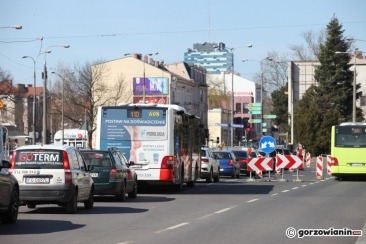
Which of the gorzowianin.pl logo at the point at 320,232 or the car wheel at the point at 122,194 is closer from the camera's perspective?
the gorzowianin.pl logo at the point at 320,232

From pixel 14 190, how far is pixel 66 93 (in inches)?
2889

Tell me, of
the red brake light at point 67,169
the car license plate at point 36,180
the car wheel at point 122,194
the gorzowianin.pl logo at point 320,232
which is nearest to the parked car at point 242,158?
the car wheel at point 122,194

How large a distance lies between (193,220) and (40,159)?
3885mm

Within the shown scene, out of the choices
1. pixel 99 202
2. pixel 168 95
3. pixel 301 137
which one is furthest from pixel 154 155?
pixel 168 95

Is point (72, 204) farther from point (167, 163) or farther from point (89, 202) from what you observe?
point (167, 163)

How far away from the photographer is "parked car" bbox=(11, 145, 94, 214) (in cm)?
1902

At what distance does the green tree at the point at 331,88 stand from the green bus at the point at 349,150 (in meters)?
46.5

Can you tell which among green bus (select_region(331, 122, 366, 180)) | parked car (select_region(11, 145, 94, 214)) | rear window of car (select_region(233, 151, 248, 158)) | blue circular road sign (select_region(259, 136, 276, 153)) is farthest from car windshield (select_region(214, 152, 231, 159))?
parked car (select_region(11, 145, 94, 214))

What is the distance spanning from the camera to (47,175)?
62.7 ft

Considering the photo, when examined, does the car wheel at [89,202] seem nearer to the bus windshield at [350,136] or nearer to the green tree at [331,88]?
the bus windshield at [350,136]

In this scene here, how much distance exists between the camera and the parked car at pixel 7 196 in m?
16.0

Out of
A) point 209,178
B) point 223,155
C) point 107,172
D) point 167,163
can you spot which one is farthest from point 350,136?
point 107,172

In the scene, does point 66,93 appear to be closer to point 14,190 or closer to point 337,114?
point 337,114

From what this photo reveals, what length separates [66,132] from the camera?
7112cm
